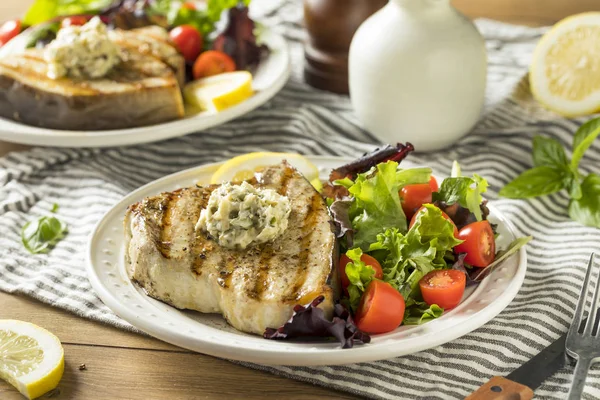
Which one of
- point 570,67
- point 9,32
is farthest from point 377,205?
point 9,32

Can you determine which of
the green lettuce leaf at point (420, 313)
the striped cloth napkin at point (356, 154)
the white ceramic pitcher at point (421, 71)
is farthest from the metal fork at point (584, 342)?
the white ceramic pitcher at point (421, 71)

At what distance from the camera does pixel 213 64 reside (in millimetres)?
5055

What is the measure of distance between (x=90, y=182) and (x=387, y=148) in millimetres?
1736

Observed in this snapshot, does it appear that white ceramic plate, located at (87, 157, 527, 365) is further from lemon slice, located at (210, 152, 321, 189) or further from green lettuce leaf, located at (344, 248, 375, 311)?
lemon slice, located at (210, 152, 321, 189)

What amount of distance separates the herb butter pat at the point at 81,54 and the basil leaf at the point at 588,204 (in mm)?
2770

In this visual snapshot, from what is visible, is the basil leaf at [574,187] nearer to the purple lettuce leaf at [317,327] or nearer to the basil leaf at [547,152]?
the basil leaf at [547,152]

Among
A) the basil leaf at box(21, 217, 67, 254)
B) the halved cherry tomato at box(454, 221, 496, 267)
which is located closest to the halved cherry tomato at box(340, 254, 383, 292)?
the halved cherry tomato at box(454, 221, 496, 267)

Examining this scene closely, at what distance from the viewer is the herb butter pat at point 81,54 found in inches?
179

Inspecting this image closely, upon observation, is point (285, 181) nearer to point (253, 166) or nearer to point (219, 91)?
point (253, 166)

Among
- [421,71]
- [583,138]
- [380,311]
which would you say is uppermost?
[380,311]

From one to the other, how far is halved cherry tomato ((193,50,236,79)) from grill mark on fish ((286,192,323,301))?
6.64ft

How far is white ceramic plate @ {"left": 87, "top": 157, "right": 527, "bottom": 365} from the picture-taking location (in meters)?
2.57

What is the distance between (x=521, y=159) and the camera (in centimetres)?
451

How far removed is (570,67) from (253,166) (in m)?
2.10
